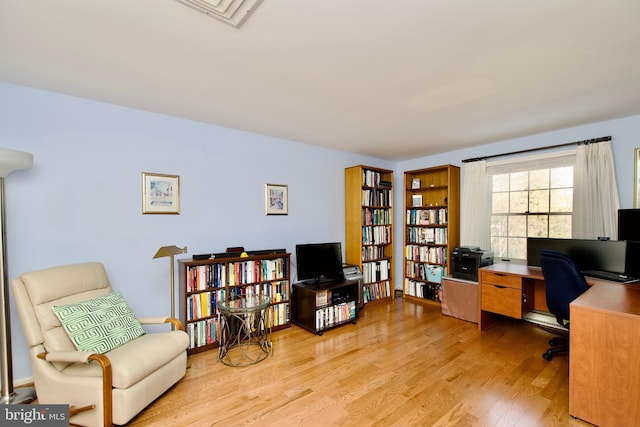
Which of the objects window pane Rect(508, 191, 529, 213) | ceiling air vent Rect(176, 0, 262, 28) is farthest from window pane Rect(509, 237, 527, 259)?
ceiling air vent Rect(176, 0, 262, 28)

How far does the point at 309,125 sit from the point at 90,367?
2.78 metres

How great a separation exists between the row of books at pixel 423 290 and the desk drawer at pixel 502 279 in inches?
37.6

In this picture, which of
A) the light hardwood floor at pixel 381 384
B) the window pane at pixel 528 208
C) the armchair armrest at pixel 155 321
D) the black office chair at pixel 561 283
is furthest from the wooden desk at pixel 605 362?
the armchair armrest at pixel 155 321

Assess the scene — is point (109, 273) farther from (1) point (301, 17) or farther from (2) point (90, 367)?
(1) point (301, 17)

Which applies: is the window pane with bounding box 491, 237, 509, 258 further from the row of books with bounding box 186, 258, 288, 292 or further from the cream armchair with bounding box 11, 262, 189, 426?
the cream armchair with bounding box 11, 262, 189, 426

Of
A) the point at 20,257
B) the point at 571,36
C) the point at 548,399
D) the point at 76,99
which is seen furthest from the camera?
the point at 76,99

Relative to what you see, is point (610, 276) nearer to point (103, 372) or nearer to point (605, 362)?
point (605, 362)

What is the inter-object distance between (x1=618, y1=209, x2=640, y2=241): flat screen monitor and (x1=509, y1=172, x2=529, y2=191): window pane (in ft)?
3.44

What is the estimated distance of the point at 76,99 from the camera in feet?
7.71

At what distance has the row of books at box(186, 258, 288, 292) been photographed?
8.92 feet

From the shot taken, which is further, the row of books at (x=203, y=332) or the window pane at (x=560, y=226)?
the window pane at (x=560, y=226)

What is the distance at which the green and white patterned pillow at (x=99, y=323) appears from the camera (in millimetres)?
1857

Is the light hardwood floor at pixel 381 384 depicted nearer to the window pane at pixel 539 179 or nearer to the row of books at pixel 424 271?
the row of books at pixel 424 271

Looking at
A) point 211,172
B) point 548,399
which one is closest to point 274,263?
point 211,172
